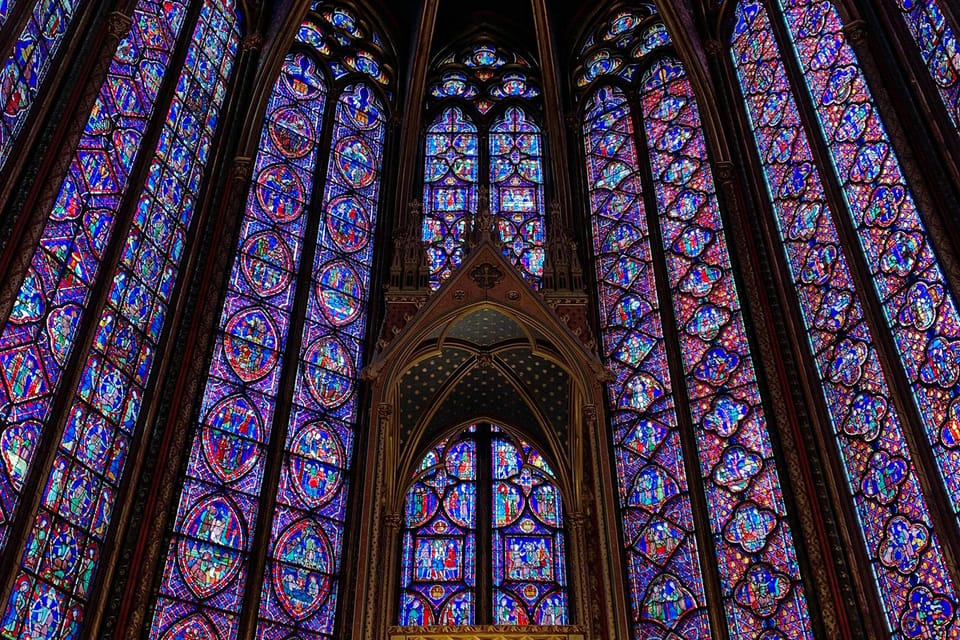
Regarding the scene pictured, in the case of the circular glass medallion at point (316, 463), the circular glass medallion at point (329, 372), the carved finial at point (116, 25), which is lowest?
the circular glass medallion at point (316, 463)

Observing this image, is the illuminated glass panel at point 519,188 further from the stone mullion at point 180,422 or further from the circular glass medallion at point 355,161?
the stone mullion at point 180,422

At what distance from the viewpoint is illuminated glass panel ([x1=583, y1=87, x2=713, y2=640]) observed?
1033 cm

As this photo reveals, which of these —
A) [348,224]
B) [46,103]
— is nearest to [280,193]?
[348,224]

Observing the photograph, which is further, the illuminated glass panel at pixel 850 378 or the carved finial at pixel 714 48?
the carved finial at pixel 714 48

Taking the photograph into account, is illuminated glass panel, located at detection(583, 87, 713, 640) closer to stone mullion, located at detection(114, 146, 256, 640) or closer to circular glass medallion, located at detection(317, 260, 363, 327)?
circular glass medallion, located at detection(317, 260, 363, 327)

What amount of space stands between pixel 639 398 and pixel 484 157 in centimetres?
435

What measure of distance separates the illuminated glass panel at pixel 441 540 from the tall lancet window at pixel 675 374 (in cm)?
154

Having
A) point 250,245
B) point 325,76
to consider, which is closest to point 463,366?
point 250,245

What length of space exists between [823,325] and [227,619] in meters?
6.03

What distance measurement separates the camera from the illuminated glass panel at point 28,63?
8.80m

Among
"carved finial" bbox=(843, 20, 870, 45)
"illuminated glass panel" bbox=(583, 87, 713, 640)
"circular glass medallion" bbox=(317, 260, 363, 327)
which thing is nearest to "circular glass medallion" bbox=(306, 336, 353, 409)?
"circular glass medallion" bbox=(317, 260, 363, 327)

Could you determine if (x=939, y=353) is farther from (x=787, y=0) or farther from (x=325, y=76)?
(x=325, y=76)

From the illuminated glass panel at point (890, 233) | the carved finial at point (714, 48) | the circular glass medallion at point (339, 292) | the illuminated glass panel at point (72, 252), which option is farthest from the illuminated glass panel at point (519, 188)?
the illuminated glass panel at point (72, 252)

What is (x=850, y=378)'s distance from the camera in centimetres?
994
